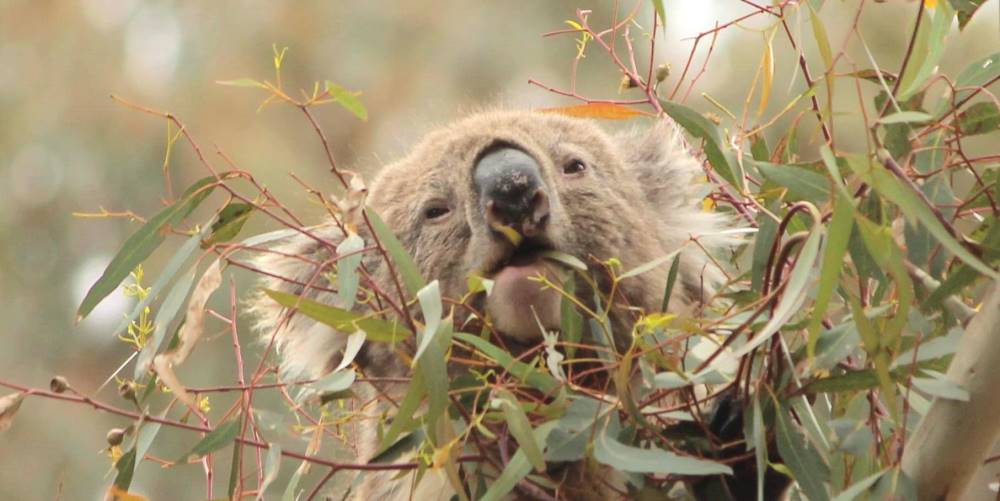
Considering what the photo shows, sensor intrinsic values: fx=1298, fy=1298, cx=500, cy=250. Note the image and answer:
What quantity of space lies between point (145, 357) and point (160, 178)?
626 centimetres

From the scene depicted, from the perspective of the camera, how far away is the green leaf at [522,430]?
1585 mm

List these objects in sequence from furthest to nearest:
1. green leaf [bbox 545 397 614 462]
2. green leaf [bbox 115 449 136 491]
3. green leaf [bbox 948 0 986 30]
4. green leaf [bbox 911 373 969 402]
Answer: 1. green leaf [bbox 948 0 986 30]
2. green leaf [bbox 115 449 136 491]
3. green leaf [bbox 545 397 614 462]
4. green leaf [bbox 911 373 969 402]

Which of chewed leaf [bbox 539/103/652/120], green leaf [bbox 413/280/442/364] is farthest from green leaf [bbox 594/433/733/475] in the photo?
chewed leaf [bbox 539/103/652/120]

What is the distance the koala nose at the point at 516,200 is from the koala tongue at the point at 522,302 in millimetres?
69

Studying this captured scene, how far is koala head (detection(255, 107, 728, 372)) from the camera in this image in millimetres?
2158

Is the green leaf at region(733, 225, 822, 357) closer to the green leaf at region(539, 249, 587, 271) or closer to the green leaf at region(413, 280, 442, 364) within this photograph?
the green leaf at region(413, 280, 442, 364)

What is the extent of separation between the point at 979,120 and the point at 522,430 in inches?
30.3

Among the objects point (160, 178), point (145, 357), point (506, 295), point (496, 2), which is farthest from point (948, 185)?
point (496, 2)

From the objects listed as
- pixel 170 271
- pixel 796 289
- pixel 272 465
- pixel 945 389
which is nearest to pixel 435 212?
pixel 170 271

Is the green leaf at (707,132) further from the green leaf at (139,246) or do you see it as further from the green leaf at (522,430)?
the green leaf at (139,246)

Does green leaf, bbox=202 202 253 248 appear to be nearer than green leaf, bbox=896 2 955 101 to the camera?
No

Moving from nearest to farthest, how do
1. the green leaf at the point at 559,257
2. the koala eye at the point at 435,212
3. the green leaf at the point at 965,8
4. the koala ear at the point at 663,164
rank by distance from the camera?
the green leaf at the point at 965,8 < the green leaf at the point at 559,257 < the koala eye at the point at 435,212 < the koala ear at the point at 663,164

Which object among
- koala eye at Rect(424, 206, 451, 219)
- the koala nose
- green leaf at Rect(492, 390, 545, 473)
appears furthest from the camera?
koala eye at Rect(424, 206, 451, 219)

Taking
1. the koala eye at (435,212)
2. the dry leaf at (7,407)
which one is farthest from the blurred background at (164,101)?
the dry leaf at (7,407)
